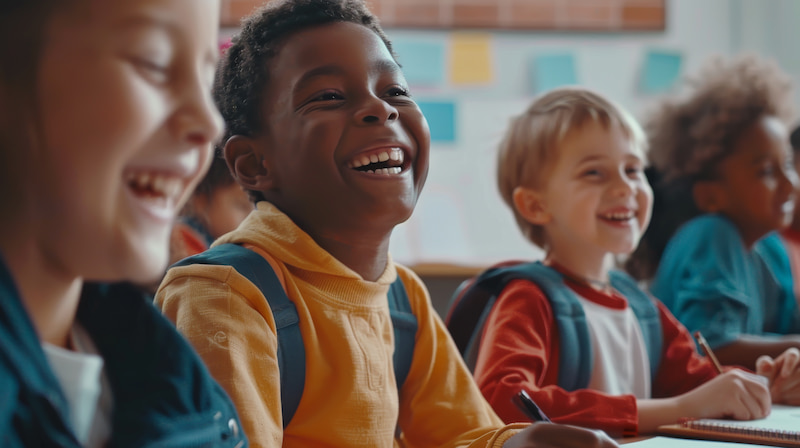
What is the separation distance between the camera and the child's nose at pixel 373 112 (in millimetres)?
748

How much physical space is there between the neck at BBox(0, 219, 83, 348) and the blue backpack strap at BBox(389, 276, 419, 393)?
1.33 feet

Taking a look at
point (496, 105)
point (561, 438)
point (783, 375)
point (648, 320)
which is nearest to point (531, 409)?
point (561, 438)

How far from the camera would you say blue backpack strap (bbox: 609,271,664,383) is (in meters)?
1.23

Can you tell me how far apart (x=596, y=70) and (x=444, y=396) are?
1.90 meters

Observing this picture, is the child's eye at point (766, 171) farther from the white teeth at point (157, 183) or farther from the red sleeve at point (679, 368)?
the white teeth at point (157, 183)

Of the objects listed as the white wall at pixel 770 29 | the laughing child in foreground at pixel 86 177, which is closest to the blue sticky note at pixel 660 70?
the white wall at pixel 770 29

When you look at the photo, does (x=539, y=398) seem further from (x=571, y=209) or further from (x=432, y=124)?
(x=432, y=124)

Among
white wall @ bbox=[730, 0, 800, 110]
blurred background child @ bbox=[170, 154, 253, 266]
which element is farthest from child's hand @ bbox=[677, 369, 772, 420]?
white wall @ bbox=[730, 0, 800, 110]

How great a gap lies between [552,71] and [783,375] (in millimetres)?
1496

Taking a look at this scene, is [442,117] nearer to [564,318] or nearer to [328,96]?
[564,318]

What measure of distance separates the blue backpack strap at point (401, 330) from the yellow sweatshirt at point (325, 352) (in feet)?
0.05

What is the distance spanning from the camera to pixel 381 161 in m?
0.77

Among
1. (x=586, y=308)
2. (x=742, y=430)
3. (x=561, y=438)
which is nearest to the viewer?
(x=561, y=438)

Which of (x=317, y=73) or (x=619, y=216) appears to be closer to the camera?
(x=317, y=73)
